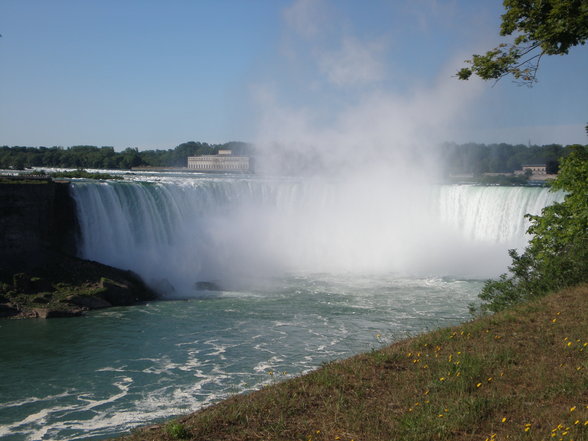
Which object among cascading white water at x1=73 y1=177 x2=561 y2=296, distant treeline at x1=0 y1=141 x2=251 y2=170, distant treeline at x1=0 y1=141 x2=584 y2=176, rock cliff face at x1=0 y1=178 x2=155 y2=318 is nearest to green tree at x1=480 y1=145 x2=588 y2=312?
rock cliff face at x1=0 y1=178 x2=155 y2=318

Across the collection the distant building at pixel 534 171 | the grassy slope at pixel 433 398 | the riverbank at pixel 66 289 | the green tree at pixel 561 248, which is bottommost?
the riverbank at pixel 66 289

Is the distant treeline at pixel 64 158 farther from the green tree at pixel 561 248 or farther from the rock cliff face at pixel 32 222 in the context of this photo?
the green tree at pixel 561 248

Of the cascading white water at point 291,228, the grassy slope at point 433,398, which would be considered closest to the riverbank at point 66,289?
the cascading white water at point 291,228

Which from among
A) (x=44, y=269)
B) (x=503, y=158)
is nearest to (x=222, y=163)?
(x=503, y=158)

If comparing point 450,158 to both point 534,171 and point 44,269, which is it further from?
point 44,269

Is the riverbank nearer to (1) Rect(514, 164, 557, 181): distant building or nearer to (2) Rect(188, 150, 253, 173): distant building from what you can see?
(2) Rect(188, 150, 253, 173): distant building

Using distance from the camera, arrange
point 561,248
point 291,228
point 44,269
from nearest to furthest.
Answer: point 561,248 < point 44,269 < point 291,228

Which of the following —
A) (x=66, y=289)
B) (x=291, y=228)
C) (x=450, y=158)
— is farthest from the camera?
(x=450, y=158)
